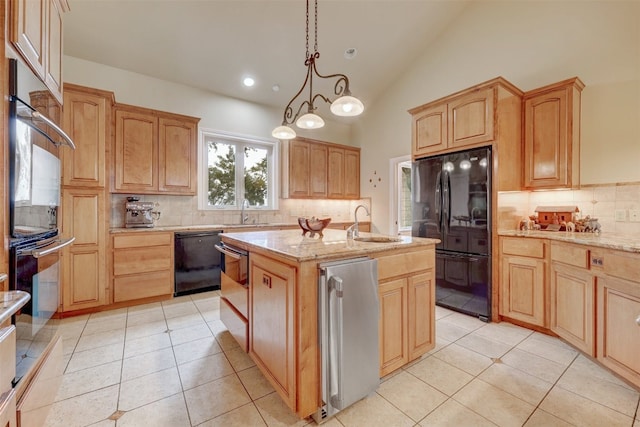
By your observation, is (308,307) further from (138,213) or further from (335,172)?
(335,172)

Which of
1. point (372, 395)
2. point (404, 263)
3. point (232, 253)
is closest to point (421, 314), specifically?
point (404, 263)

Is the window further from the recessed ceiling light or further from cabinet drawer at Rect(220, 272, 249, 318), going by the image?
cabinet drawer at Rect(220, 272, 249, 318)

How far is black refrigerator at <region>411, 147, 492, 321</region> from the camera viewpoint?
2770mm

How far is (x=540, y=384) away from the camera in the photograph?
1.80 m

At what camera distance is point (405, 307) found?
186 cm

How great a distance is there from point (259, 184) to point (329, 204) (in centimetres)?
153

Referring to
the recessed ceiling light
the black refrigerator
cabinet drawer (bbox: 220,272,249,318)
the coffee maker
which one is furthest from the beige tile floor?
the recessed ceiling light

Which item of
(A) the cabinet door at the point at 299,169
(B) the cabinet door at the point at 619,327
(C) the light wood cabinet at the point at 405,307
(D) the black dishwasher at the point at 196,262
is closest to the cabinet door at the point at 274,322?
(C) the light wood cabinet at the point at 405,307

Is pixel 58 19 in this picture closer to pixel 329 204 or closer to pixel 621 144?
pixel 329 204

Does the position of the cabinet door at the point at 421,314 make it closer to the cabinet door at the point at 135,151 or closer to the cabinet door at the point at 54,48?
the cabinet door at the point at 54,48

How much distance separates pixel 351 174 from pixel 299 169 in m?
1.20

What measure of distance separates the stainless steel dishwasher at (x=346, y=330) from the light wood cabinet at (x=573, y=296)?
1.76 m

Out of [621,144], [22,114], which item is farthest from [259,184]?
[621,144]

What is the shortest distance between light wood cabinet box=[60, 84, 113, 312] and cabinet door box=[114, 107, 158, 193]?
0.29m
